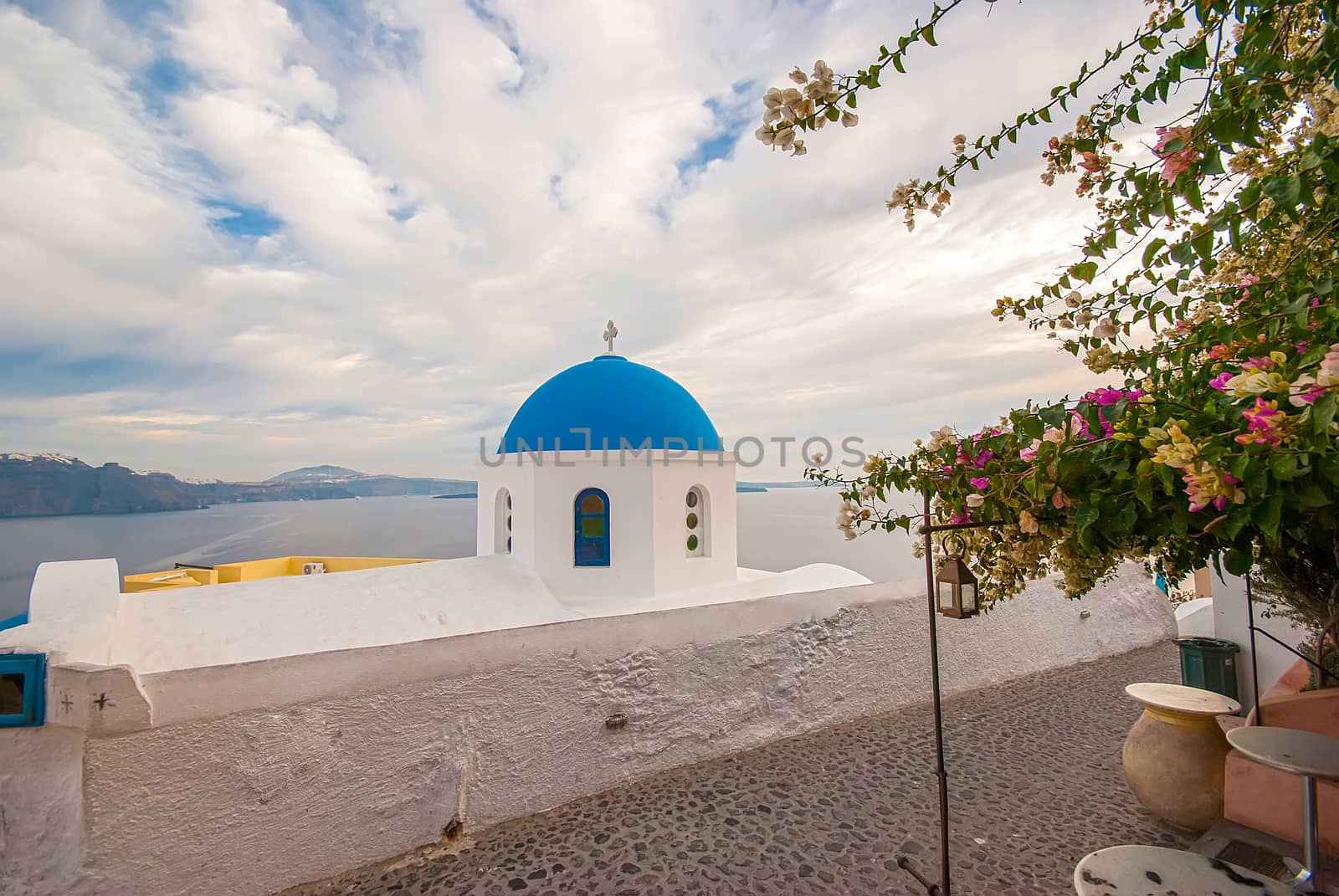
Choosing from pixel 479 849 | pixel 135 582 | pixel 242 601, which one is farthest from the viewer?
pixel 135 582

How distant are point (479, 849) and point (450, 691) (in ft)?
2.70

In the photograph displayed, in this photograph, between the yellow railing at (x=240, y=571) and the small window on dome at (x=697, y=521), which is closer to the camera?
the small window on dome at (x=697, y=521)

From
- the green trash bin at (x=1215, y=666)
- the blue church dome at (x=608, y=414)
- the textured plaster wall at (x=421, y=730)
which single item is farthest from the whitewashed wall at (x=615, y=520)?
the green trash bin at (x=1215, y=666)

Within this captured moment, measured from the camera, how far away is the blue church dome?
23.2 ft

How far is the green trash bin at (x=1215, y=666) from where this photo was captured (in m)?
5.08

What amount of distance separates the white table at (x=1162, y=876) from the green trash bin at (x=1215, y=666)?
3681 mm

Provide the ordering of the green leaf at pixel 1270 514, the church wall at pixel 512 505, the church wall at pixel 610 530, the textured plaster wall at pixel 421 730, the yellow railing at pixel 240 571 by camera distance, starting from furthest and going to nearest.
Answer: the yellow railing at pixel 240 571 → the church wall at pixel 512 505 → the church wall at pixel 610 530 → the textured plaster wall at pixel 421 730 → the green leaf at pixel 1270 514

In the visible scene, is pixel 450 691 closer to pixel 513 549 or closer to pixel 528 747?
pixel 528 747

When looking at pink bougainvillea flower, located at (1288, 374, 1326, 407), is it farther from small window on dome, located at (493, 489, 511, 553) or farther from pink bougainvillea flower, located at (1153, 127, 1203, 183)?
small window on dome, located at (493, 489, 511, 553)

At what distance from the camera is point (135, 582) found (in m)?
10.0

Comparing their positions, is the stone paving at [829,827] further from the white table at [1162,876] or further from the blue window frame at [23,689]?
the blue window frame at [23,689]

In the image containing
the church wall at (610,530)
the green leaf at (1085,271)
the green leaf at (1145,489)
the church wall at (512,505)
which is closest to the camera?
the green leaf at (1145,489)

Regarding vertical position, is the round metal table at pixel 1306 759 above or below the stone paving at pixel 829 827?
above

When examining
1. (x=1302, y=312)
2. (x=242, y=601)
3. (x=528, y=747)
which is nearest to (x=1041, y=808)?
(x=528, y=747)
